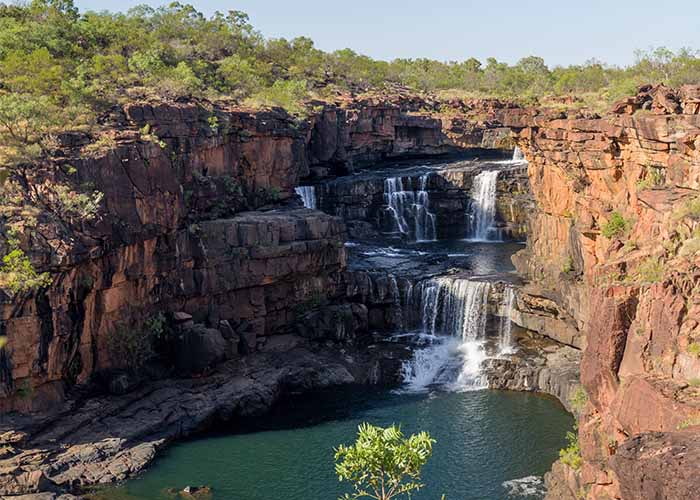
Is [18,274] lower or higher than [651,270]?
lower

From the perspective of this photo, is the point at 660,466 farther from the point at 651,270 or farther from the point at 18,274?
the point at 18,274

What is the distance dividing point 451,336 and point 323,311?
690 centimetres

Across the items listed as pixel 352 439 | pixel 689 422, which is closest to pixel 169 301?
pixel 352 439

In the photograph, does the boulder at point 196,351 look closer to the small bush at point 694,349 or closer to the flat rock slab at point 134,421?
the flat rock slab at point 134,421

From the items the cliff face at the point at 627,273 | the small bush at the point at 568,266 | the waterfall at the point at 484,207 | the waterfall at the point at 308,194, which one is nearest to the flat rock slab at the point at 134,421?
the small bush at the point at 568,266

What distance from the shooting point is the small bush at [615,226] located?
33406 mm

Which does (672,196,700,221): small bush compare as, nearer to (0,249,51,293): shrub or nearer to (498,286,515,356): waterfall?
(498,286,515,356): waterfall

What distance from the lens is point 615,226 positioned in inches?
1337

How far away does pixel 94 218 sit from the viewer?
35.5m

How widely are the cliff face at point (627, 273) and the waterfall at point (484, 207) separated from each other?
15.8 m

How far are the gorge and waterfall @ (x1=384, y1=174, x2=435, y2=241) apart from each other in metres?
7.22

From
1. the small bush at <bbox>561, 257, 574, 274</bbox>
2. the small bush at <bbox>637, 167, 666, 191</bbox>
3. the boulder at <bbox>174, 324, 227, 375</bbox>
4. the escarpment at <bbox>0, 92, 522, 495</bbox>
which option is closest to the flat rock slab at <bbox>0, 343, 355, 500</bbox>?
the escarpment at <bbox>0, 92, 522, 495</bbox>

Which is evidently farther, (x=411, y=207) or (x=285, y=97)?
(x=411, y=207)

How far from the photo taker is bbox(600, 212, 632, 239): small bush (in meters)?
33.4
